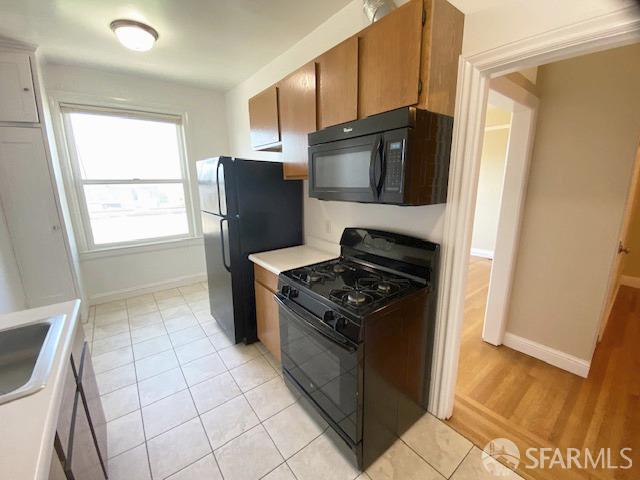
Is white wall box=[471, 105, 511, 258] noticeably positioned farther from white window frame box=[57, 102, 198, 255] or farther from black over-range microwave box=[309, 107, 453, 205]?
white window frame box=[57, 102, 198, 255]

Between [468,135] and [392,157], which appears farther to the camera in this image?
[468,135]

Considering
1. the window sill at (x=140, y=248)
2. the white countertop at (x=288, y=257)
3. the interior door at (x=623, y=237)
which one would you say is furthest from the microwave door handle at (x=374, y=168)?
the window sill at (x=140, y=248)

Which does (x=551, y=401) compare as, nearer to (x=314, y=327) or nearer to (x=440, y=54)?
(x=314, y=327)

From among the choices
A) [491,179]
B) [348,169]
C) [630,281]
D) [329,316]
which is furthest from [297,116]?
[630,281]

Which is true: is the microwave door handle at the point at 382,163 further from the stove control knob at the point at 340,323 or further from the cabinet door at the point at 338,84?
the stove control knob at the point at 340,323

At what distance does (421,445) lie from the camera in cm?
157

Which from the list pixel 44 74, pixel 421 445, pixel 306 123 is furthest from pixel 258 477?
pixel 44 74

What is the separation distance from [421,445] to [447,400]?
0.30 meters

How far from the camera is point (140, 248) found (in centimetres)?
362

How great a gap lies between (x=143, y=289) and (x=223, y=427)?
8.90 feet

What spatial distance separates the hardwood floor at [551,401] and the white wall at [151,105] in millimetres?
3668

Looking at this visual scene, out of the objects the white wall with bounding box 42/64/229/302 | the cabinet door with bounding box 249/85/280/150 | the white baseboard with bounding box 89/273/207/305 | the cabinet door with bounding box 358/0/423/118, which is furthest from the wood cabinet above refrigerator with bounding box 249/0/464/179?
the white baseboard with bounding box 89/273/207/305

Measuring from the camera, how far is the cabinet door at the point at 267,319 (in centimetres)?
212

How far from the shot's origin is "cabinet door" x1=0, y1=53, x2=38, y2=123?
233 cm
